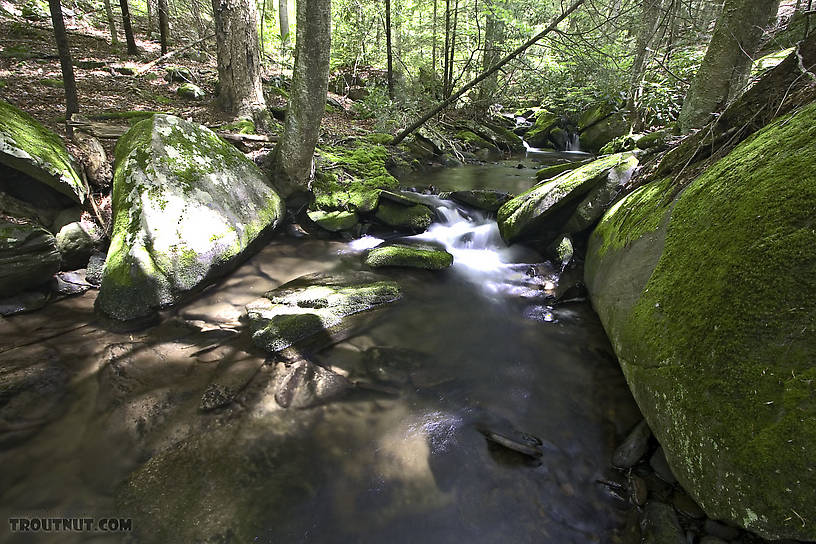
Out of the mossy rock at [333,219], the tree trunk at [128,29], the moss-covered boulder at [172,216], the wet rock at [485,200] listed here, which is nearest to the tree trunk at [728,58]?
the wet rock at [485,200]

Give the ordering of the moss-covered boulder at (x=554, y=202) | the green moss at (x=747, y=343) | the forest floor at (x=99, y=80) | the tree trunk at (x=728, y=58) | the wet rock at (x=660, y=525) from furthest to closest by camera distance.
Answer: the forest floor at (x=99, y=80) → the moss-covered boulder at (x=554, y=202) → the tree trunk at (x=728, y=58) → the wet rock at (x=660, y=525) → the green moss at (x=747, y=343)

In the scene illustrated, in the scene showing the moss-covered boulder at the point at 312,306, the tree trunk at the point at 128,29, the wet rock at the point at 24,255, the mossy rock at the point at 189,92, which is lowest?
the moss-covered boulder at the point at 312,306

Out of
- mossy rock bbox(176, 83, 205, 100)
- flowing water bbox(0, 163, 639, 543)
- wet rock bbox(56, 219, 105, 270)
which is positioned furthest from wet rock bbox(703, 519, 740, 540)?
mossy rock bbox(176, 83, 205, 100)

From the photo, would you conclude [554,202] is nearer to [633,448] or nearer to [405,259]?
[405,259]

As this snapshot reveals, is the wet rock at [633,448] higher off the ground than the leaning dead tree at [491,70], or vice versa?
the leaning dead tree at [491,70]

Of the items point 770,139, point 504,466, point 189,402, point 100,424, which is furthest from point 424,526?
point 770,139

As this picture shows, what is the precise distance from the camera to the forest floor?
7828 millimetres

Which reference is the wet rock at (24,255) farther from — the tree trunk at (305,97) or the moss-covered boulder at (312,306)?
the tree trunk at (305,97)

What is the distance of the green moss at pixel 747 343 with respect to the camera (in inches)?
75.1

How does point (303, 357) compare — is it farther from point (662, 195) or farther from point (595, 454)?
point (662, 195)

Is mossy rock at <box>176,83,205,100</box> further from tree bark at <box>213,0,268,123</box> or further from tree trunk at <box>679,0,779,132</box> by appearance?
tree trunk at <box>679,0,779,132</box>

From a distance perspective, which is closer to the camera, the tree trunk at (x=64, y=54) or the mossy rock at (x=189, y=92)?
the tree trunk at (x=64, y=54)

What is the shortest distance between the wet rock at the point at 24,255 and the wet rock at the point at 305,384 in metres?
3.33

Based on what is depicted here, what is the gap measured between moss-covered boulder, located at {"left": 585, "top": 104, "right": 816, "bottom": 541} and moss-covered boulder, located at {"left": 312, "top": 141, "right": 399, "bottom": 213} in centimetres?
551
